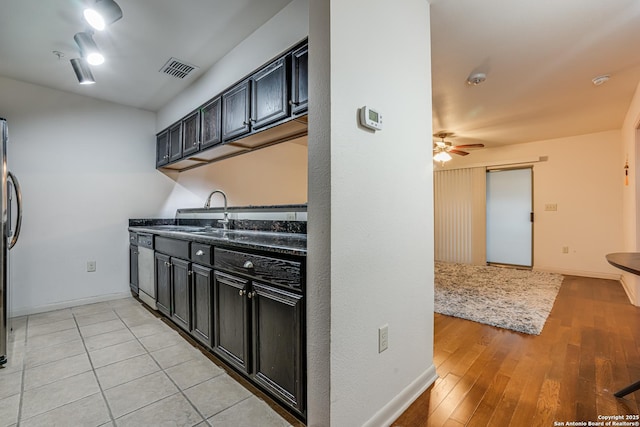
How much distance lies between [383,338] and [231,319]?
906 mm

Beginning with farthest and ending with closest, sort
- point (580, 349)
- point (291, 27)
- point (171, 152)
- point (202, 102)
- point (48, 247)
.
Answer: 1. point (171, 152)
2. point (48, 247)
3. point (202, 102)
4. point (580, 349)
5. point (291, 27)

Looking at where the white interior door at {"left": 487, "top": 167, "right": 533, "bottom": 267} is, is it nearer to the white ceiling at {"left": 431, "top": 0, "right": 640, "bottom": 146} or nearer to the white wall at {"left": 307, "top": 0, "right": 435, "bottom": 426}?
the white ceiling at {"left": 431, "top": 0, "right": 640, "bottom": 146}

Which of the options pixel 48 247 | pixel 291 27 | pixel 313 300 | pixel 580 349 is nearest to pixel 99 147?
pixel 48 247

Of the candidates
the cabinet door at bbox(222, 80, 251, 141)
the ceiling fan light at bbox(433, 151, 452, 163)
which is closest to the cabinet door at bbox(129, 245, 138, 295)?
the cabinet door at bbox(222, 80, 251, 141)

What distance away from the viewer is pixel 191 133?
2963mm

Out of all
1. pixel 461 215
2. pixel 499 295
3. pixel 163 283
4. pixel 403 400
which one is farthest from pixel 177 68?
pixel 461 215

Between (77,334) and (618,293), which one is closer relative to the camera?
(77,334)

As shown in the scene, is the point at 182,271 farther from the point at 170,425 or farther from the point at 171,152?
the point at 171,152

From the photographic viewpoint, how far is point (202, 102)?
9.20 feet

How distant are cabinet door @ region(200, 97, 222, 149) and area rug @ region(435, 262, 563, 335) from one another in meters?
2.82

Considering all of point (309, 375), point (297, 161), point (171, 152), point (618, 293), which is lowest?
point (618, 293)

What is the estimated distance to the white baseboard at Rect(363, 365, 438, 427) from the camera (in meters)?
1.33

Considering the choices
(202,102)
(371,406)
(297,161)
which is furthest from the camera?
(202,102)

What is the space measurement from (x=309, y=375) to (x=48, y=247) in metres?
3.44
